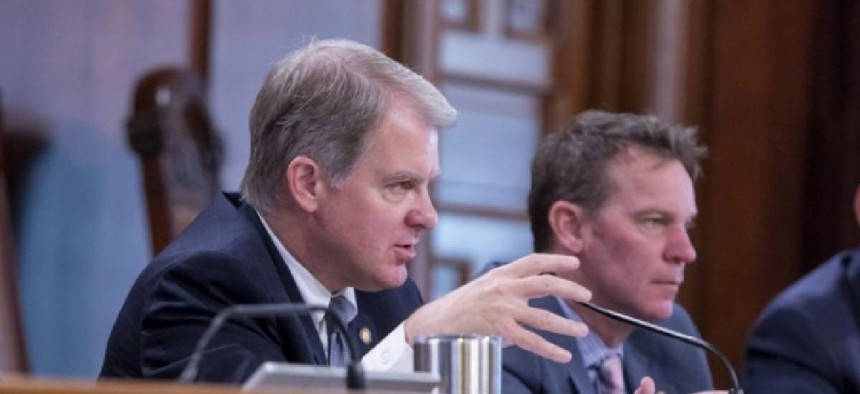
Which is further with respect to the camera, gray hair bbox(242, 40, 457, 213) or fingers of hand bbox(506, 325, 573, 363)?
gray hair bbox(242, 40, 457, 213)

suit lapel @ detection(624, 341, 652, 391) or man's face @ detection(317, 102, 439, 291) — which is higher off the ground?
man's face @ detection(317, 102, 439, 291)

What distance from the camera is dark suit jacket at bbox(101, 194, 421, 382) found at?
8.18 feet

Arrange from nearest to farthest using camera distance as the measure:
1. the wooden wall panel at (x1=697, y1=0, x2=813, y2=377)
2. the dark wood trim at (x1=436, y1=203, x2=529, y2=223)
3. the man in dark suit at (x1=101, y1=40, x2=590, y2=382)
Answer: the man in dark suit at (x1=101, y1=40, x2=590, y2=382)
the dark wood trim at (x1=436, y1=203, x2=529, y2=223)
the wooden wall panel at (x1=697, y1=0, x2=813, y2=377)

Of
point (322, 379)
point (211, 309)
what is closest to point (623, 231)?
point (211, 309)

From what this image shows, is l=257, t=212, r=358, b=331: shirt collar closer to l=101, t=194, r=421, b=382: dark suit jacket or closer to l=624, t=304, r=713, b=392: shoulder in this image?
l=101, t=194, r=421, b=382: dark suit jacket

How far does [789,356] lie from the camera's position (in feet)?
11.3

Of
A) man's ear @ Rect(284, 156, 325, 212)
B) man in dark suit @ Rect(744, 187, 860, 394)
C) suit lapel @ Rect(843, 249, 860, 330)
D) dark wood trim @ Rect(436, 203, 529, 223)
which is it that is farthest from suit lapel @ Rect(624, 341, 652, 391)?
dark wood trim @ Rect(436, 203, 529, 223)

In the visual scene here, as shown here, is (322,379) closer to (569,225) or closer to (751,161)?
(569,225)

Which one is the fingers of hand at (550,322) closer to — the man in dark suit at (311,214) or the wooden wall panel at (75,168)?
the man in dark suit at (311,214)

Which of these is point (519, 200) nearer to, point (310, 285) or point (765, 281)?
point (765, 281)

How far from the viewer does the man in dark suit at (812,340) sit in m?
3.38

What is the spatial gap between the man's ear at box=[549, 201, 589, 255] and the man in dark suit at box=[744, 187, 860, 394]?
0.39 meters

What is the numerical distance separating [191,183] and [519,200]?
1.32 m

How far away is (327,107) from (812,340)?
119cm
